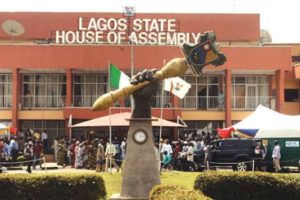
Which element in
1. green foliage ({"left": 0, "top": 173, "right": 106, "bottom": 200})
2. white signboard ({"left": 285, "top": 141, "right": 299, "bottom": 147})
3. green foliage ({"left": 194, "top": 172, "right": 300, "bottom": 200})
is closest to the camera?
green foliage ({"left": 194, "top": 172, "right": 300, "bottom": 200})

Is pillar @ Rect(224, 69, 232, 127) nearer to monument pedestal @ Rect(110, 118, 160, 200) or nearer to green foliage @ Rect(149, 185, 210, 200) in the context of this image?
monument pedestal @ Rect(110, 118, 160, 200)

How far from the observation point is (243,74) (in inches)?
1462

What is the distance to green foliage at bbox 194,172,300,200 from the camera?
12.9 meters

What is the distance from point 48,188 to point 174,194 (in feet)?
15.4

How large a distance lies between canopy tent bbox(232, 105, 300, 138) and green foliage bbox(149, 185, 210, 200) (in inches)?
510

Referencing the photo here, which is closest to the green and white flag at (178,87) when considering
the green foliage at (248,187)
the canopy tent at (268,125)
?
the canopy tent at (268,125)

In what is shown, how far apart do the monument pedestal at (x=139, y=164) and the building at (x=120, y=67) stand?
19047mm

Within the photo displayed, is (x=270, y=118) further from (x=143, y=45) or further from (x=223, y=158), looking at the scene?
(x=143, y=45)

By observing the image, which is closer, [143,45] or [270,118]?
[270,118]

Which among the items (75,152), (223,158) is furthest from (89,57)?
(223,158)

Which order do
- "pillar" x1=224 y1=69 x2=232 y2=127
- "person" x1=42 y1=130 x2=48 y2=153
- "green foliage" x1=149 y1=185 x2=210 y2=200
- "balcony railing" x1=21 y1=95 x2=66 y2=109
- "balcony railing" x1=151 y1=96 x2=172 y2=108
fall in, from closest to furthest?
"green foliage" x1=149 y1=185 x2=210 y2=200 < "person" x1=42 y1=130 x2=48 y2=153 < "pillar" x1=224 y1=69 x2=232 y2=127 < "balcony railing" x1=151 y1=96 x2=172 y2=108 < "balcony railing" x1=21 y1=95 x2=66 y2=109

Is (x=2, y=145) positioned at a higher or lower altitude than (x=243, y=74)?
lower

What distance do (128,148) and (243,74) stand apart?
24427 mm

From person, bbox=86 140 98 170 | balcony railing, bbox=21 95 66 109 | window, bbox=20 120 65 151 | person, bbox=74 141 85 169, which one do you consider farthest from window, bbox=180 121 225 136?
person, bbox=86 140 98 170
